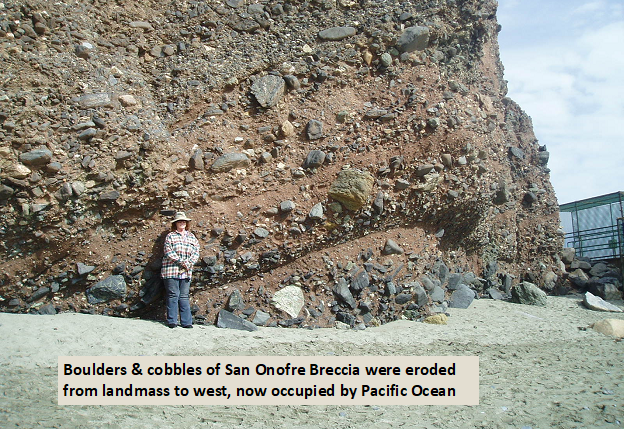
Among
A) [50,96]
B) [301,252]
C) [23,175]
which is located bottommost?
[301,252]

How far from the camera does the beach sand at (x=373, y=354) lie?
10.9 feet

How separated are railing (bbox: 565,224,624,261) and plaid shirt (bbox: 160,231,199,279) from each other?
9.65 m

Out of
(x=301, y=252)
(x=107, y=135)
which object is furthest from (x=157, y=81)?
(x=301, y=252)

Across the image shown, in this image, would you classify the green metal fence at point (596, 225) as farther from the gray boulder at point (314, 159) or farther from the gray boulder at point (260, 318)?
the gray boulder at point (260, 318)

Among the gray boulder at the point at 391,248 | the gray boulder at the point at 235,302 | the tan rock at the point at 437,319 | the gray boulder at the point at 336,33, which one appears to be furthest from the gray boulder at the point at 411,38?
the gray boulder at the point at 235,302

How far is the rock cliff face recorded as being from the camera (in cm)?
558

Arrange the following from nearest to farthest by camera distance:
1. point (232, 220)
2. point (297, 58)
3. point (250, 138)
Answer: point (232, 220) → point (250, 138) → point (297, 58)

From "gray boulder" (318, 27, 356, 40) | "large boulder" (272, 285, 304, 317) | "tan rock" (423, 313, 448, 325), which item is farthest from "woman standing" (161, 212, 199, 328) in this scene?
"gray boulder" (318, 27, 356, 40)

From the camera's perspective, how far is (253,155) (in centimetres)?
653

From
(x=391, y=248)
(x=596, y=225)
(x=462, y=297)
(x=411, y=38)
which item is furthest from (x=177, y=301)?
(x=596, y=225)

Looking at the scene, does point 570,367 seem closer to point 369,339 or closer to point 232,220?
point 369,339

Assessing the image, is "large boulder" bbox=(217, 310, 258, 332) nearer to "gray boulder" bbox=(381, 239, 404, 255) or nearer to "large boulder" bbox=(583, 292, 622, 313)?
"gray boulder" bbox=(381, 239, 404, 255)

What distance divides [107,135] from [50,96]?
0.82 metres

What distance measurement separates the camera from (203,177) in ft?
20.3
